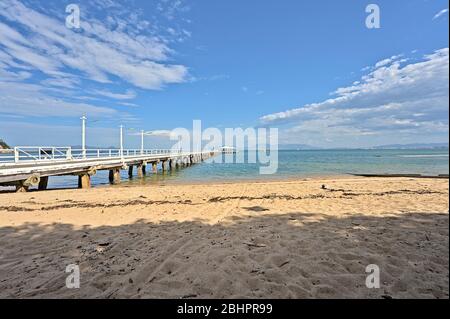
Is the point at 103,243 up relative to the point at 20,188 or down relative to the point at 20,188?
up

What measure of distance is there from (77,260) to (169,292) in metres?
2.21

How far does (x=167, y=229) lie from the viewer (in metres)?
6.20

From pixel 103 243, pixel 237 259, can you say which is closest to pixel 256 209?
pixel 237 259

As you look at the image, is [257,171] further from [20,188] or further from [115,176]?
[20,188]

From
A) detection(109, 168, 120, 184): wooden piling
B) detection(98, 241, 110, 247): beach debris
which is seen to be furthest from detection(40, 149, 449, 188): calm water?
detection(98, 241, 110, 247): beach debris

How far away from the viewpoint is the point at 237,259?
13.7 feet

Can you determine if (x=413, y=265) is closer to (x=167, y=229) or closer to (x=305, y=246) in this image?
(x=305, y=246)

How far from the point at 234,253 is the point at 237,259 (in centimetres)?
26

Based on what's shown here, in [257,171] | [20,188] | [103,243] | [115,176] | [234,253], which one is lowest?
[257,171]

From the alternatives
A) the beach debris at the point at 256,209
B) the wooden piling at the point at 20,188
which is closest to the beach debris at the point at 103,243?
the beach debris at the point at 256,209

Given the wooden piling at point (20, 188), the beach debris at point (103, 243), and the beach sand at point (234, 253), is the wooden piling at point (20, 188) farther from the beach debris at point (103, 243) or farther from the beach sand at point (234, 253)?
the beach debris at point (103, 243)

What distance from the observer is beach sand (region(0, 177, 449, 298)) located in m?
3.26

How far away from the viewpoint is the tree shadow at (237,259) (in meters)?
3.24
